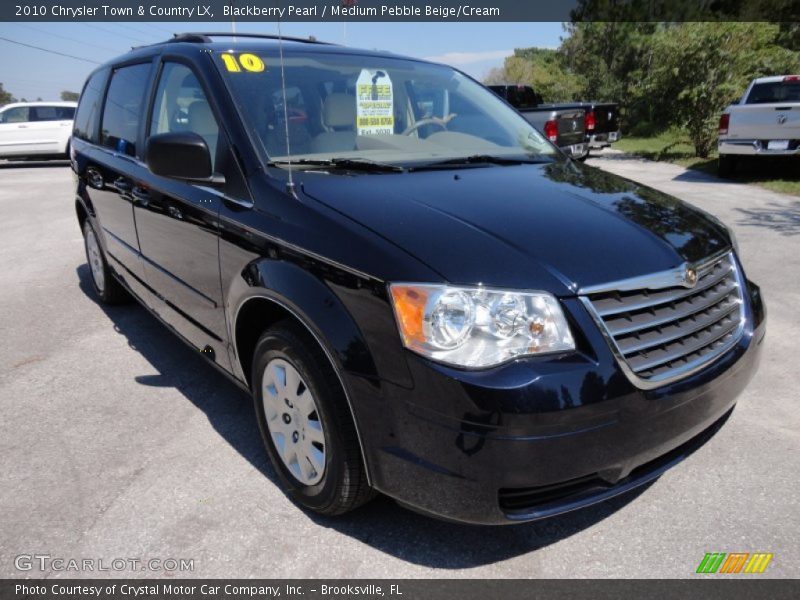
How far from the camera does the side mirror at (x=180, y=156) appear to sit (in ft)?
8.59

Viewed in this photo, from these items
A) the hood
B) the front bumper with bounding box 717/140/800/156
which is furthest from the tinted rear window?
the hood

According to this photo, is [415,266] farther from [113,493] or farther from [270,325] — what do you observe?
[113,493]

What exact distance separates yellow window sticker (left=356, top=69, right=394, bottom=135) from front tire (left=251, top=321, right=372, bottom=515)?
49.3 inches

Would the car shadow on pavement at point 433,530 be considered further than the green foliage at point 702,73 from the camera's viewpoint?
No

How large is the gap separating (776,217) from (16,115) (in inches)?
711

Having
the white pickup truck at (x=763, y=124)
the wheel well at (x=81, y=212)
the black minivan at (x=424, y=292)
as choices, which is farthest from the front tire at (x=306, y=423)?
the white pickup truck at (x=763, y=124)

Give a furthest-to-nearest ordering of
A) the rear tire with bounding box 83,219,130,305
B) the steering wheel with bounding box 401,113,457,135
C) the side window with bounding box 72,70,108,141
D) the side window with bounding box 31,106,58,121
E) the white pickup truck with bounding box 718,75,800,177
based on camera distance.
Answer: the side window with bounding box 31,106,58,121, the white pickup truck with bounding box 718,75,800,177, the rear tire with bounding box 83,219,130,305, the side window with bounding box 72,70,108,141, the steering wheel with bounding box 401,113,457,135

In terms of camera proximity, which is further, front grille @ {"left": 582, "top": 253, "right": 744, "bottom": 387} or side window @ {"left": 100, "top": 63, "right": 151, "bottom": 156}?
side window @ {"left": 100, "top": 63, "right": 151, "bottom": 156}

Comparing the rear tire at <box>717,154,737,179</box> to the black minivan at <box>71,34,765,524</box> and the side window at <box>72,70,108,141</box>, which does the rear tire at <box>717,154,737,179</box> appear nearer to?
the black minivan at <box>71,34,765,524</box>

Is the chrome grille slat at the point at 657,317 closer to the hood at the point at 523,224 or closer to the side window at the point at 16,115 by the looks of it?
the hood at the point at 523,224

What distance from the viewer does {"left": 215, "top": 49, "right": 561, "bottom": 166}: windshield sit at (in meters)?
2.84

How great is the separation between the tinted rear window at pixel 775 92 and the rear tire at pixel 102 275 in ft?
37.4
